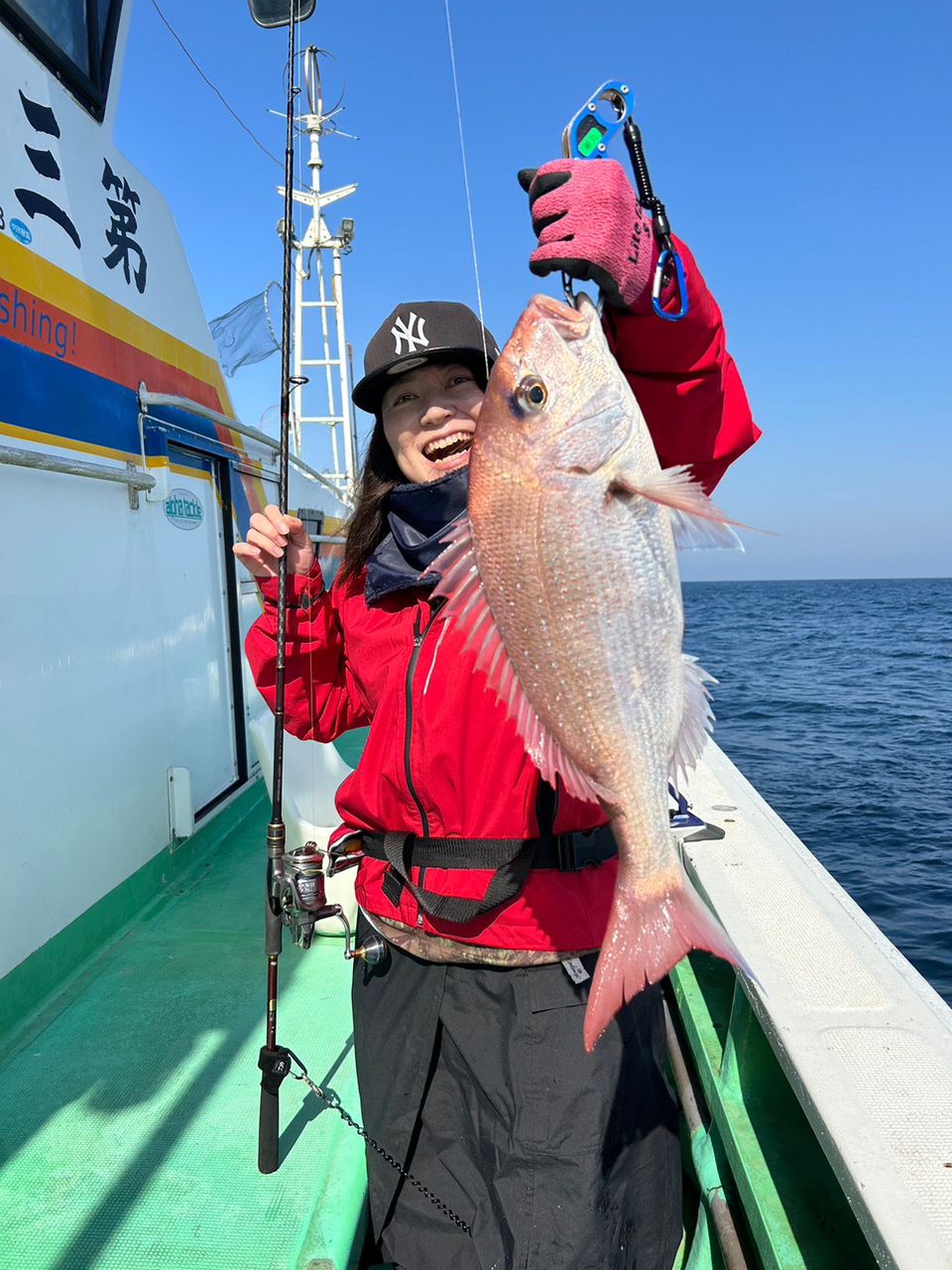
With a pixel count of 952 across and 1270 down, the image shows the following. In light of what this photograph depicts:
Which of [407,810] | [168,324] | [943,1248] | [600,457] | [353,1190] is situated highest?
[168,324]

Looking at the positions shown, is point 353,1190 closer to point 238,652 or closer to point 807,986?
point 807,986

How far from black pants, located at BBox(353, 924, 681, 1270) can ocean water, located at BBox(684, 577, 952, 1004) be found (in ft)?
19.9

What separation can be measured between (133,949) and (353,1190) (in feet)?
6.65

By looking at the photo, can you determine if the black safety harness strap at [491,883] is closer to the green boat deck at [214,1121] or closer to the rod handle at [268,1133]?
the rod handle at [268,1133]

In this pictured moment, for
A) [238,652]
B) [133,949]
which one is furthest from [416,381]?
[238,652]

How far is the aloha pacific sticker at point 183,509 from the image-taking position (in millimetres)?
4871

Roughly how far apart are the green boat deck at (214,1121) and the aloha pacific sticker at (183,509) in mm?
2108

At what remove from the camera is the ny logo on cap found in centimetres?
205

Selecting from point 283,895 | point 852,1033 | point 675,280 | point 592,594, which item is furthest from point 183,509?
point 852,1033

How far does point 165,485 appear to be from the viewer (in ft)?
15.3

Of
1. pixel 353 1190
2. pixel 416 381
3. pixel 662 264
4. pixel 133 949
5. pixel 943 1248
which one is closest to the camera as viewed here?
pixel 943 1248

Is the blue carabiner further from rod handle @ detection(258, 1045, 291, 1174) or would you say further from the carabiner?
rod handle @ detection(258, 1045, 291, 1174)

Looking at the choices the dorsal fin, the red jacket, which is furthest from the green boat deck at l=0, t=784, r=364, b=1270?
the dorsal fin

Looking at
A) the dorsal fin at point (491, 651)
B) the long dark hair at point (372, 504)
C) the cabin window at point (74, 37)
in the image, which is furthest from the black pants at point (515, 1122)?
the cabin window at point (74, 37)
